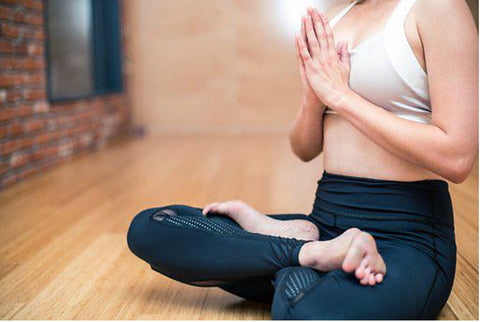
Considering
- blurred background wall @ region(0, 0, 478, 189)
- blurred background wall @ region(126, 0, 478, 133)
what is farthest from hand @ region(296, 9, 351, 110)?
blurred background wall @ region(126, 0, 478, 133)

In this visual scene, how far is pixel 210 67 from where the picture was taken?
5520mm

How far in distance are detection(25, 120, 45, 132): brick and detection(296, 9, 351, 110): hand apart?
89.4 inches

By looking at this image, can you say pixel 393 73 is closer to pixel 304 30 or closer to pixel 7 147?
pixel 304 30

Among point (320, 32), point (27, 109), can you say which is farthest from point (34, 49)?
point (320, 32)

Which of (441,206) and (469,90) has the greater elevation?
(469,90)

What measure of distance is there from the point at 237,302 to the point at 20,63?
214 centimetres

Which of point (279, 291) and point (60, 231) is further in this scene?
point (60, 231)

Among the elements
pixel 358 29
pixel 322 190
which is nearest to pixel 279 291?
pixel 322 190

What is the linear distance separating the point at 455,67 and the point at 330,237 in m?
0.46

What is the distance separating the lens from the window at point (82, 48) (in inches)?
152

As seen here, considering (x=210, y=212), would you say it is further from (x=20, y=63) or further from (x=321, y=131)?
(x=20, y=63)

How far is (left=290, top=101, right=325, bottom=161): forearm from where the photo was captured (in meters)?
1.47

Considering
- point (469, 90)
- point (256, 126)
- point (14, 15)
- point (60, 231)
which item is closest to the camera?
point (469, 90)

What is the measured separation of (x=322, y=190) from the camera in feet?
4.79
